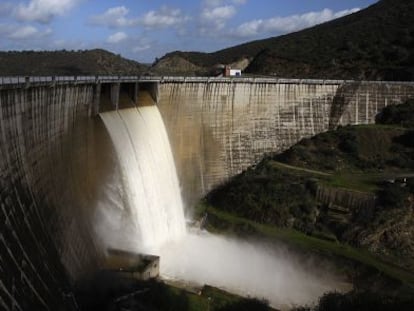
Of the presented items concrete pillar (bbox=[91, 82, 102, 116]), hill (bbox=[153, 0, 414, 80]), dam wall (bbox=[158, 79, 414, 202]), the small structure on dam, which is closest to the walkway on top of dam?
dam wall (bbox=[158, 79, 414, 202])

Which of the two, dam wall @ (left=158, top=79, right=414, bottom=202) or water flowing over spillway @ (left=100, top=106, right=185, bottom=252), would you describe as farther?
dam wall @ (left=158, top=79, right=414, bottom=202)

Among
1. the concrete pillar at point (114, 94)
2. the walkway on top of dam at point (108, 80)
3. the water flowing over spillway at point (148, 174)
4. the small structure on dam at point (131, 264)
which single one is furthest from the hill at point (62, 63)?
the small structure on dam at point (131, 264)

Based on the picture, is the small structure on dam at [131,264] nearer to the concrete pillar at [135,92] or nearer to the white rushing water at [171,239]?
the white rushing water at [171,239]

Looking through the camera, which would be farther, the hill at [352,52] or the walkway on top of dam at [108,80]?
the hill at [352,52]

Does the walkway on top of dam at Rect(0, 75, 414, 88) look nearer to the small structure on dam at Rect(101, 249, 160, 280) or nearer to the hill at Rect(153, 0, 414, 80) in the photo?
the small structure on dam at Rect(101, 249, 160, 280)

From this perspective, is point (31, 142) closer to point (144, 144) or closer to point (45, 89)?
point (45, 89)
